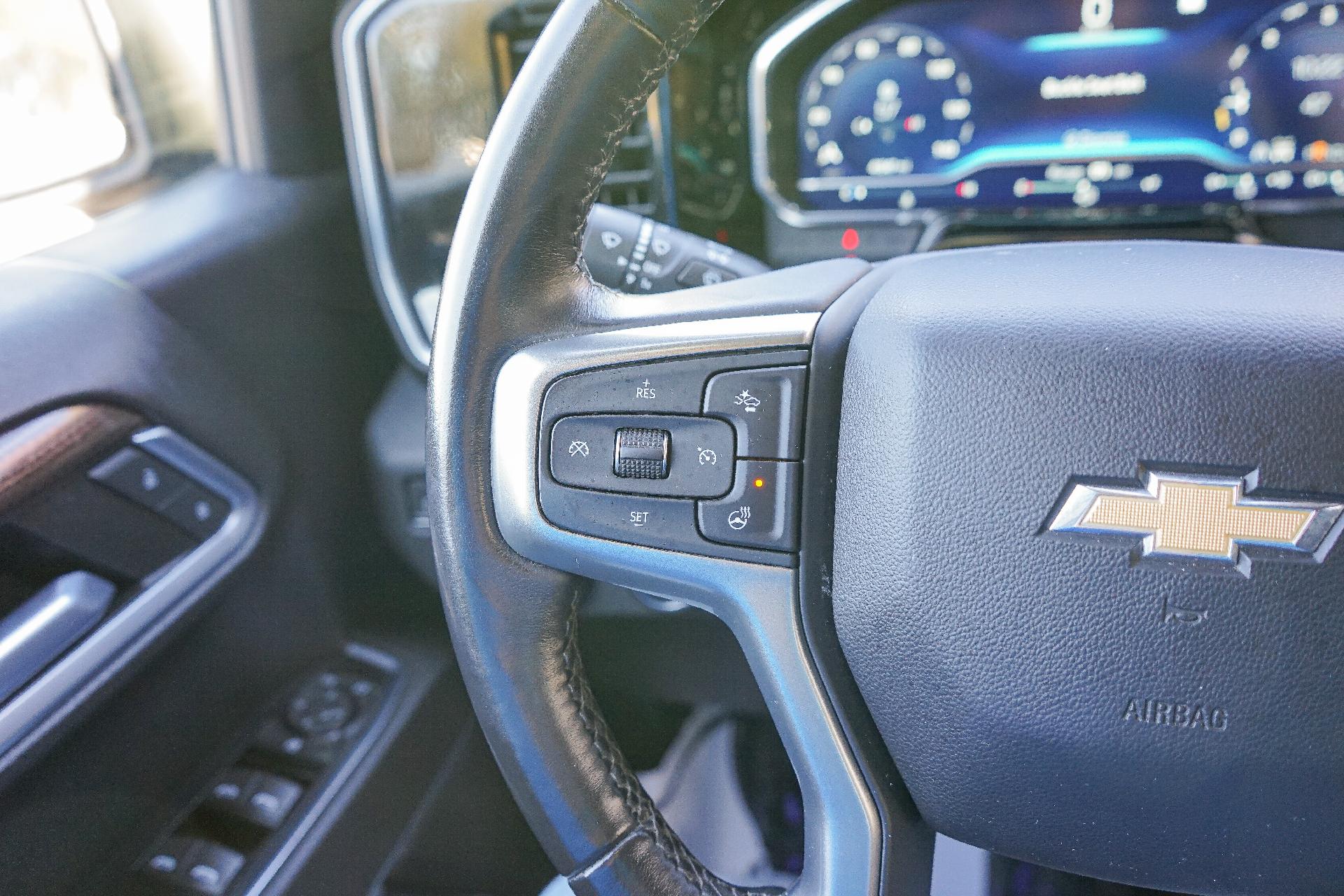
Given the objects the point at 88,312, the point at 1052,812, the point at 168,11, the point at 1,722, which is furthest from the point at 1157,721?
the point at 168,11

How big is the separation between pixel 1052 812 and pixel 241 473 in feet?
2.97

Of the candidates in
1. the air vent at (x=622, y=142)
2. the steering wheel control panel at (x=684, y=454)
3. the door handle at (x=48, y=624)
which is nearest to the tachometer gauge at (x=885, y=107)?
the air vent at (x=622, y=142)

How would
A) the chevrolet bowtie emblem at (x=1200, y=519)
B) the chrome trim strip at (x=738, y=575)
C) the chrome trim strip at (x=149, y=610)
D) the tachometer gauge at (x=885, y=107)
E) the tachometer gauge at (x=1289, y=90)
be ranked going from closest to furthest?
1. the chevrolet bowtie emblem at (x=1200, y=519)
2. the chrome trim strip at (x=738, y=575)
3. the chrome trim strip at (x=149, y=610)
4. the tachometer gauge at (x=1289, y=90)
5. the tachometer gauge at (x=885, y=107)

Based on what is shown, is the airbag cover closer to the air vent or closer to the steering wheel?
the steering wheel

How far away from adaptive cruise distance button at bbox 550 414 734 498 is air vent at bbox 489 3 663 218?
0.60 metres

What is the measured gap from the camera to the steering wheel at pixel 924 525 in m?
0.59

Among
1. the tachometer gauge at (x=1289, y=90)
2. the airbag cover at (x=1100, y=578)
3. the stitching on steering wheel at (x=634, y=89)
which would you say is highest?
the tachometer gauge at (x=1289, y=90)

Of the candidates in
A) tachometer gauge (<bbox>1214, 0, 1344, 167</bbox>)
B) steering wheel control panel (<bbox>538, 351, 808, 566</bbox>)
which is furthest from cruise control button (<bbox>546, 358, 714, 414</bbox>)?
tachometer gauge (<bbox>1214, 0, 1344, 167</bbox>)

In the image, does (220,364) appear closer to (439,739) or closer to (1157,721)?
(439,739)

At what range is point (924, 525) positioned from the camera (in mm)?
639

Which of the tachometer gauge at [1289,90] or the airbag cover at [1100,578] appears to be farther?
the tachometer gauge at [1289,90]

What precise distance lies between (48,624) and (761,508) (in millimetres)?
684

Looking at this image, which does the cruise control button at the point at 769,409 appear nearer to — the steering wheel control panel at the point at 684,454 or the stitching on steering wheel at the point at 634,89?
the steering wheel control panel at the point at 684,454

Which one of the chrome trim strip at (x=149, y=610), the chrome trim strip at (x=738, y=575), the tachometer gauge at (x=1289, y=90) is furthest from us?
the tachometer gauge at (x=1289, y=90)
